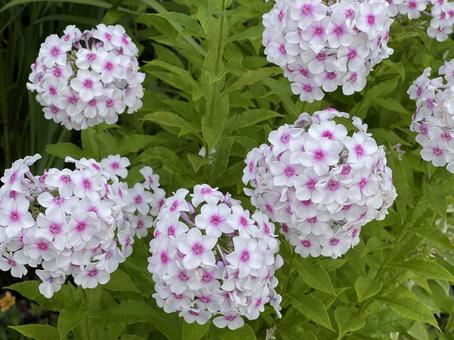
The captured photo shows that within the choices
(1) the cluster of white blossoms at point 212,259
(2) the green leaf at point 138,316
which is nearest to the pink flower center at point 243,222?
(1) the cluster of white blossoms at point 212,259

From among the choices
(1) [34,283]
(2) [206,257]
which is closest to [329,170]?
(2) [206,257]

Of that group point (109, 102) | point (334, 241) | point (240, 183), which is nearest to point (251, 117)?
Result: point (240, 183)

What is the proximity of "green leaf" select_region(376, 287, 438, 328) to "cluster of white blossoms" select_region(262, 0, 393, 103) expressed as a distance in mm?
756

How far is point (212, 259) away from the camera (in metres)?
2.03

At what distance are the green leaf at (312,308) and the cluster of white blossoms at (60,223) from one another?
65cm

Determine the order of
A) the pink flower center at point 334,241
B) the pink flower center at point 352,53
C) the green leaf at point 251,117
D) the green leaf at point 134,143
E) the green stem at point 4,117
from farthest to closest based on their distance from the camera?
the green stem at point 4,117 → the green leaf at point 134,143 → the green leaf at point 251,117 → the pink flower center at point 352,53 → the pink flower center at point 334,241

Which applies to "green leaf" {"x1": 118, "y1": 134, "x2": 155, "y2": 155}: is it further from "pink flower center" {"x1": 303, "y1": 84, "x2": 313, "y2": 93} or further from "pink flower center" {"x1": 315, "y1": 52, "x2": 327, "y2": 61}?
"pink flower center" {"x1": 315, "y1": 52, "x2": 327, "y2": 61}

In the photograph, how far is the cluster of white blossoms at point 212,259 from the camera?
204cm

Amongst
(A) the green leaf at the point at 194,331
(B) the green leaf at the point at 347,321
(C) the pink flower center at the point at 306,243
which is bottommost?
(B) the green leaf at the point at 347,321

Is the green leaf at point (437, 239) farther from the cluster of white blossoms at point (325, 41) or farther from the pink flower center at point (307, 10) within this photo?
the pink flower center at point (307, 10)

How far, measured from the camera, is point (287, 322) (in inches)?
110

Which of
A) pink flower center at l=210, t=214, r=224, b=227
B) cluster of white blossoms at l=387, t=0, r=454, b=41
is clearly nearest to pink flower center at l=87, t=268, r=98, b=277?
pink flower center at l=210, t=214, r=224, b=227

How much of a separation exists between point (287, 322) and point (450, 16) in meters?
1.44

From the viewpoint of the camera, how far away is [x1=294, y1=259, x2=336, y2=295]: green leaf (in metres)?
2.45
